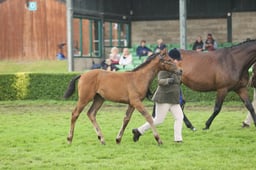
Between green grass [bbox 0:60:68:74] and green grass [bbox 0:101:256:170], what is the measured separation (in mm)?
12843

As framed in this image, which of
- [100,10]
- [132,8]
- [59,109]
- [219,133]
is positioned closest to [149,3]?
[132,8]

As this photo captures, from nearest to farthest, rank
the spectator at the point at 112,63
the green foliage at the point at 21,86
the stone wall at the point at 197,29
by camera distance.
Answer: the green foliage at the point at 21,86 → the spectator at the point at 112,63 → the stone wall at the point at 197,29

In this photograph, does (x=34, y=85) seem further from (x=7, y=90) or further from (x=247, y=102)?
(x=247, y=102)

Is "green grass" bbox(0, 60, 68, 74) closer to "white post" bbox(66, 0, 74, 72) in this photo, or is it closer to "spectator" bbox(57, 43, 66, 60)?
"spectator" bbox(57, 43, 66, 60)

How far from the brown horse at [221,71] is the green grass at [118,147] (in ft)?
2.42

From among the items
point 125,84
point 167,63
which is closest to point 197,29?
point 125,84

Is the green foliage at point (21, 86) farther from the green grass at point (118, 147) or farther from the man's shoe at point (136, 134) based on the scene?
the man's shoe at point (136, 134)

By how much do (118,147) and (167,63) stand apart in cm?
155

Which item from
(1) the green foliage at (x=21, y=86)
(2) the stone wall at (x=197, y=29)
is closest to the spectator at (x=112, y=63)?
(1) the green foliage at (x=21, y=86)

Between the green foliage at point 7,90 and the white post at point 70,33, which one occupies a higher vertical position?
the white post at point 70,33

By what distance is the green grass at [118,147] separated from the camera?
33.2 ft

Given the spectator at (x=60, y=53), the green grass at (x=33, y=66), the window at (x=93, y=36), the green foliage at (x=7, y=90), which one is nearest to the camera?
the green foliage at (x=7, y=90)

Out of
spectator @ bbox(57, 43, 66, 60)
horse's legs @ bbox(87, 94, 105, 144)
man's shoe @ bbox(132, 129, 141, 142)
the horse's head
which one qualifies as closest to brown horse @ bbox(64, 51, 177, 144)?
the horse's head

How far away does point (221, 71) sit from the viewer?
14.5 metres
